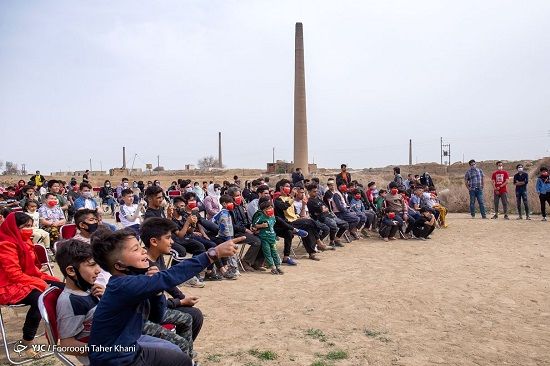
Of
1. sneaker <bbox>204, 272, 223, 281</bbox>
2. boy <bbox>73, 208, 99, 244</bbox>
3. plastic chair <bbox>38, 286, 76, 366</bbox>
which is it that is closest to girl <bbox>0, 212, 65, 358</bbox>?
boy <bbox>73, 208, 99, 244</bbox>

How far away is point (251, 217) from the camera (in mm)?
8805

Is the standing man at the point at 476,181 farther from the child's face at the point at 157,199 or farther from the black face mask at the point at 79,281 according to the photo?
the black face mask at the point at 79,281

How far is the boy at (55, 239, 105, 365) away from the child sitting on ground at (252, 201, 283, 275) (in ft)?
15.9

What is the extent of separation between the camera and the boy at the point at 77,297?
3.08 m

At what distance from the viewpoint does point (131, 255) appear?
2.68 meters

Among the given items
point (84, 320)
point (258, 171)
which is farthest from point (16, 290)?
point (258, 171)

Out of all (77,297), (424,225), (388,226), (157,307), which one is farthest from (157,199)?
(424,225)

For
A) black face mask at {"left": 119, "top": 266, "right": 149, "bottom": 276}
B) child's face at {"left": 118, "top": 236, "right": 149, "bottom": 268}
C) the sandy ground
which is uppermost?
child's face at {"left": 118, "top": 236, "right": 149, "bottom": 268}

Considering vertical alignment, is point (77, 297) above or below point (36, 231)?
above

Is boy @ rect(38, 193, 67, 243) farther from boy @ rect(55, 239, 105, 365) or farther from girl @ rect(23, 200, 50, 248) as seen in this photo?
boy @ rect(55, 239, 105, 365)

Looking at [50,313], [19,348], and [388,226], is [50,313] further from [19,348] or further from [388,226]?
[388,226]

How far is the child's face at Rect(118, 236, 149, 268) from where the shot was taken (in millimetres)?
2674

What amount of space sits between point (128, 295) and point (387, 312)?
4012 mm

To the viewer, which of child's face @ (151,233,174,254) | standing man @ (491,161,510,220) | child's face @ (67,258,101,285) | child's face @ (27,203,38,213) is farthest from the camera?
standing man @ (491,161,510,220)
